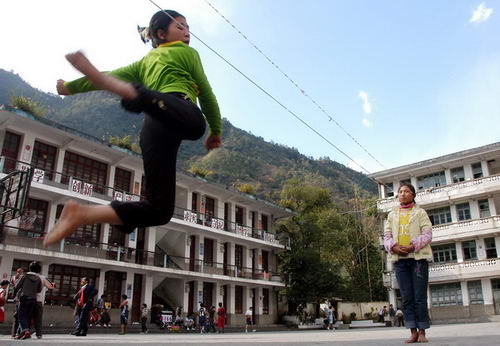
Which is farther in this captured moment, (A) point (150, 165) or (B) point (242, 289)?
(B) point (242, 289)

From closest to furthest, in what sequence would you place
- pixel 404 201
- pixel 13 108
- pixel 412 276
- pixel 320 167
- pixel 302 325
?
1. pixel 412 276
2. pixel 404 201
3. pixel 13 108
4. pixel 302 325
5. pixel 320 167

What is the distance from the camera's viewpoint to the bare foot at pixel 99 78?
7.82ft

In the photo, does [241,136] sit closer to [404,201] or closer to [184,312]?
[184,312]

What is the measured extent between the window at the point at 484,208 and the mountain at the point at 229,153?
53536 mm

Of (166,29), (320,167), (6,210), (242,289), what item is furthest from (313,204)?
(320,167)

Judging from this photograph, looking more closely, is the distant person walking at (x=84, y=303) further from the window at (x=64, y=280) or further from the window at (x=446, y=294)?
the window at (x=446, y=294)

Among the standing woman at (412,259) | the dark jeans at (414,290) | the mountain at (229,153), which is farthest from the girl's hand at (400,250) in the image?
the mountain at (229,153)

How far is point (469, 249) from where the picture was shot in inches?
1206

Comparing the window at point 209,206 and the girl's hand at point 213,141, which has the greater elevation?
the window at point 209,206

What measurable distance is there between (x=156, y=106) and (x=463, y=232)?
32.0 m

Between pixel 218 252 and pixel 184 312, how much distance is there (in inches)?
199

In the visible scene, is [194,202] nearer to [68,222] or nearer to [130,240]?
[130,240]

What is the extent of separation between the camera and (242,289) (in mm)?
32531

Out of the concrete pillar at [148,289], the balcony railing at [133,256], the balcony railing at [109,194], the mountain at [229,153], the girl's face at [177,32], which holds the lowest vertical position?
the concrete pillar at [148,289]
